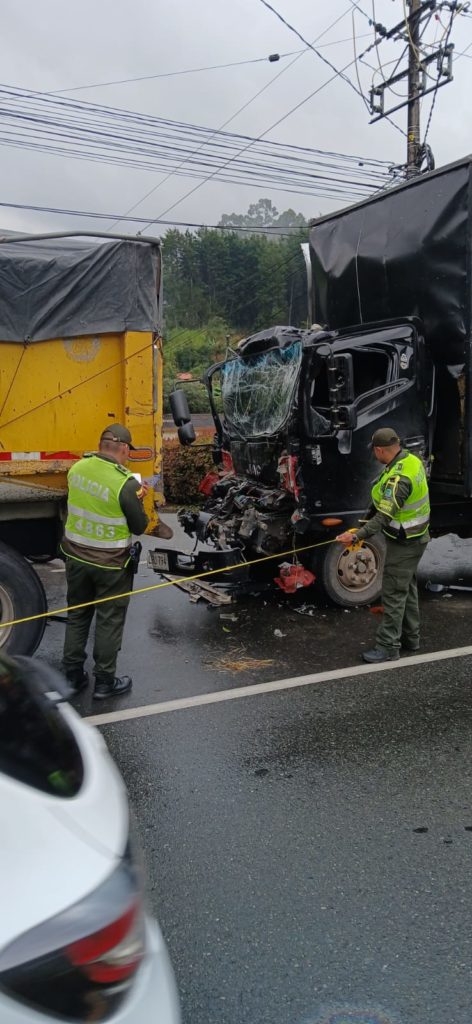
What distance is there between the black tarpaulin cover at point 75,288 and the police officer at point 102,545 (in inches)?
37.2

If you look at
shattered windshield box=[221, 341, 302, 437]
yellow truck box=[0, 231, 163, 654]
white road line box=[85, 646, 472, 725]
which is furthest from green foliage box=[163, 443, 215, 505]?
white road line box=[85, 646, 472, 725]

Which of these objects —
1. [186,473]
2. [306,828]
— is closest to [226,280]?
[186,473]

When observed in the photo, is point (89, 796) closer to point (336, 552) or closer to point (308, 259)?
point (336, 552)

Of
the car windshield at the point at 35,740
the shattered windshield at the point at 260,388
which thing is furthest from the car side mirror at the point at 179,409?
the car windshield at the point at 35,740

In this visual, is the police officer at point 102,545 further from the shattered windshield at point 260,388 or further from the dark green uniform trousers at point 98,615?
the shattered windshield at point 260,388

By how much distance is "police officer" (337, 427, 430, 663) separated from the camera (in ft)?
16.4

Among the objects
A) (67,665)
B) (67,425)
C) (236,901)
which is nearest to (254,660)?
(67,665)

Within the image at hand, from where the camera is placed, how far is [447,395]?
6398mm

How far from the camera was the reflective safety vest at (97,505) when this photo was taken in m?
4.31

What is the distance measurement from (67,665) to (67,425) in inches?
64.2

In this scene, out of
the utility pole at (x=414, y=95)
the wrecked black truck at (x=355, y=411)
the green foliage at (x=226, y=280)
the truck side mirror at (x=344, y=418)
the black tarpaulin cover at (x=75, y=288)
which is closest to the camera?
the black tarpaulin cover at (x=75, y=288)

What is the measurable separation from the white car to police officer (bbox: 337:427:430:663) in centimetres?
367

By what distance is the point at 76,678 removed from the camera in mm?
4652

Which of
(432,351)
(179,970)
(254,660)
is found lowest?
(179,970)
